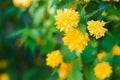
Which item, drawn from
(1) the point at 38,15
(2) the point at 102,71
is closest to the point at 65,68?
(2) the point at 102,71

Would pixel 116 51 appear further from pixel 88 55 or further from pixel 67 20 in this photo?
pixel 67 20

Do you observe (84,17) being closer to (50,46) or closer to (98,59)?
(98,59)

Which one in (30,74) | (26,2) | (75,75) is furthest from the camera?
(30,74)

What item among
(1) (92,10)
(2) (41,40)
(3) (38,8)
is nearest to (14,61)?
(2) (41,40)

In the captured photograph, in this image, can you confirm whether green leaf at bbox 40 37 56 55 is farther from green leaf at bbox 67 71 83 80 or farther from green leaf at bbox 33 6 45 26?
green leaf at bbox 67 71 83 80

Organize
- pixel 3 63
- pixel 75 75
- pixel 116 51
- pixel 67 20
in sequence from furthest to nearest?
pixel 3 63
pixel 116 51
pixel 75 75
pixel 67 20

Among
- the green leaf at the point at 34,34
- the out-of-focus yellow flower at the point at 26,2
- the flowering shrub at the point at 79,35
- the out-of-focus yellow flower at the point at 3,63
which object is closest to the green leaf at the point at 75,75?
the flowering shrub at the point at 79,35
